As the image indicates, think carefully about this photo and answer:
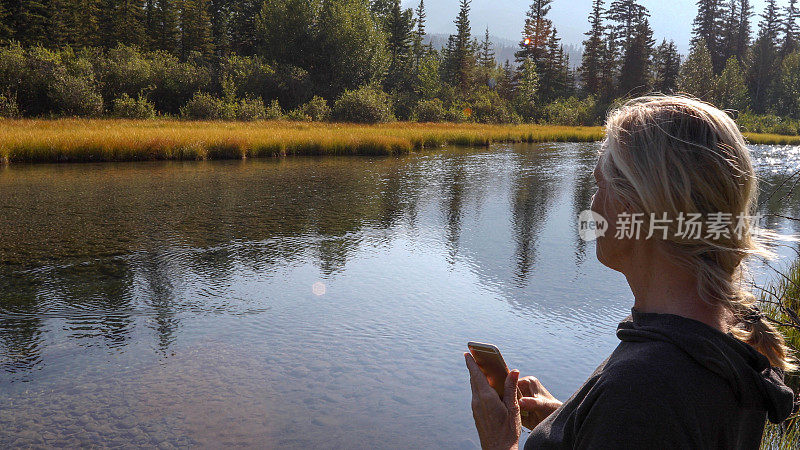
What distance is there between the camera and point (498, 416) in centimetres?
163

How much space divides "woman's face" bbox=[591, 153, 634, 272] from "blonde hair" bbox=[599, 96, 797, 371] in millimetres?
26

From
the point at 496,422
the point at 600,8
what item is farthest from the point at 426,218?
the point at 600,8

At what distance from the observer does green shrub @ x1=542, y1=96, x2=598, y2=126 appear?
50.8 m

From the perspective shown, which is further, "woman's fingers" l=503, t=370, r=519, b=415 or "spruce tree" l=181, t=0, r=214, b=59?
"spruce tree" l=181, t=0, r=214, b=59

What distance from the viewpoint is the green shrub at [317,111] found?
1454 inches

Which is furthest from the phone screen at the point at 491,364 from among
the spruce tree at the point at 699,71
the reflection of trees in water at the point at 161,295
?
the spruce tree at the point at 699,71

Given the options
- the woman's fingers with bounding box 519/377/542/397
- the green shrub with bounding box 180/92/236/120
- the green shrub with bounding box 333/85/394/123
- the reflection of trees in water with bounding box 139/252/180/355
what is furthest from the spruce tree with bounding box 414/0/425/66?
the woman's fingers with bounding box 519/377/542/397

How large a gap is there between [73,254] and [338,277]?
348 cm

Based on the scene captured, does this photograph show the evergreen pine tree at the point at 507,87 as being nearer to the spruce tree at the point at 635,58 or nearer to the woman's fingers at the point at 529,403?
the spruce tree at the point at 635,58

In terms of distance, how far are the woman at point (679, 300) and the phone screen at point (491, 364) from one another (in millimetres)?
266

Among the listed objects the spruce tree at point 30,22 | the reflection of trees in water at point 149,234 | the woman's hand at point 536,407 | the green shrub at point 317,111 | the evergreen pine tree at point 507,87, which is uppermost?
the spruce tree at point 30,22

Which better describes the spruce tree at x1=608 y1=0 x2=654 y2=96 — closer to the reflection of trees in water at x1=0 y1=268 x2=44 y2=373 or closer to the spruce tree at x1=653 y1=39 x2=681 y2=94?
the spruce tree at x1=653 y1=39 x2=681 y2=94

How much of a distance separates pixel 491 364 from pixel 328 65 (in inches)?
1879

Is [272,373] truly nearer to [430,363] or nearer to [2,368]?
[430,363]
